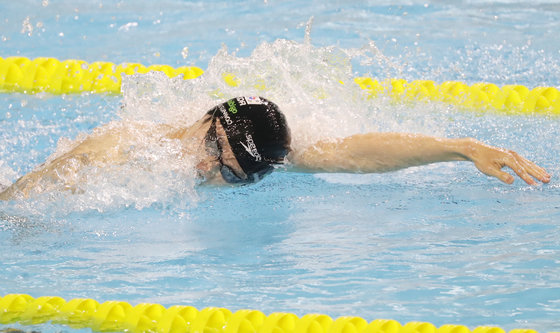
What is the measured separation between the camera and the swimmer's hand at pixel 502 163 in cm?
231

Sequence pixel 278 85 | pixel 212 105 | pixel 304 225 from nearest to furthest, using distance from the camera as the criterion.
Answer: pixel 304 225, pixel 212 105, pixel 278 85

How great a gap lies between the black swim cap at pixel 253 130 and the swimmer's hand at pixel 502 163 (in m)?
0.62

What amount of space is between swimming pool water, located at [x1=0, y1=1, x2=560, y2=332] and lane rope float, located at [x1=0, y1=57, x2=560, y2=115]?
0.43 feet

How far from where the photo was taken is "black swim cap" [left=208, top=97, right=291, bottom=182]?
2.56 meters

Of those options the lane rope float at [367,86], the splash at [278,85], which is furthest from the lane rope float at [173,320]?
Result: the lane rope float at [367,86]

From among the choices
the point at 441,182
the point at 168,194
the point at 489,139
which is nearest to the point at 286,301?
the point at 168,194

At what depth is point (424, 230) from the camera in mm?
2670

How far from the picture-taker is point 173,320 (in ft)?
6.59

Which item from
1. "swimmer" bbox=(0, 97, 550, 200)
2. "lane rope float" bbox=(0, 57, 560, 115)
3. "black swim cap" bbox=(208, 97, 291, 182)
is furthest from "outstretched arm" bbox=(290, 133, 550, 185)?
"lane rope float" bbox=(0, 57, 560, 115)

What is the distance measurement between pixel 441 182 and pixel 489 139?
0.63m

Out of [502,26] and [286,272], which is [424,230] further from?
[502,26]

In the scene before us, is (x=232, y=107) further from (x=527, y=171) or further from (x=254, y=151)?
(x=527, y=171)

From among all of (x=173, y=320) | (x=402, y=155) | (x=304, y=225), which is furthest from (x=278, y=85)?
(x=173, y=320)

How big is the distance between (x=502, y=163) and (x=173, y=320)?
3.57 feet
